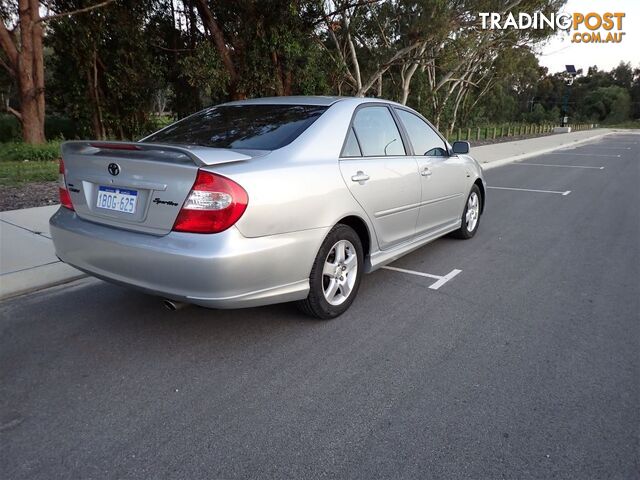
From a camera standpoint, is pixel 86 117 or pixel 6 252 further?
pixel 86 117

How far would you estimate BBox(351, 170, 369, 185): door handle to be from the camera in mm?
3663

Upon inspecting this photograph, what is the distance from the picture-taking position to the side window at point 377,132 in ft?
13.1

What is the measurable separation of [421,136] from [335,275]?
2.01 meters

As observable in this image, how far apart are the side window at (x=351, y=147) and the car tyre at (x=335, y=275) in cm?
56

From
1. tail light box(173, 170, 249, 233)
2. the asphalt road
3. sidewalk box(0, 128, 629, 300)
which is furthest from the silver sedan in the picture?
sidewalk box(0, 128, 629, 300)

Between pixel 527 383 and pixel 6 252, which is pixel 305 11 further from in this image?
pixel 527 383

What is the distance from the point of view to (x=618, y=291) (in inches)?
173

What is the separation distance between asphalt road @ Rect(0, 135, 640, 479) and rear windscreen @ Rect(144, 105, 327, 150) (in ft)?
4.23

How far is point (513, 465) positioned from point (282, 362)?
1.43m

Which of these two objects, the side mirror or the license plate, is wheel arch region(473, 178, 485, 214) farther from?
the license plate

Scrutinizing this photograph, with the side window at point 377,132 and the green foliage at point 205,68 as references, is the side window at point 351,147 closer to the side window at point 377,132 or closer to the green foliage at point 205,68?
the side window at point 377,132

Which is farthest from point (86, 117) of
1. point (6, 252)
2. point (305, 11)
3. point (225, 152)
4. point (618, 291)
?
point (618, 291)

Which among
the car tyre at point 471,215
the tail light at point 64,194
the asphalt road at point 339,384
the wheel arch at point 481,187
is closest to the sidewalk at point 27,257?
the asphalt road at point 339,384

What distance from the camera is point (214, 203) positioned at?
9.21ft
